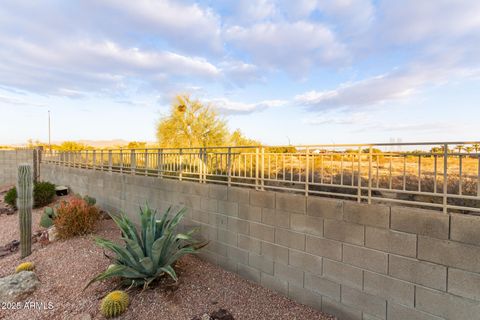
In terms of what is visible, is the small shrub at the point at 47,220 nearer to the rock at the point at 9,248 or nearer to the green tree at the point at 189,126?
the rock at the point at 9,248

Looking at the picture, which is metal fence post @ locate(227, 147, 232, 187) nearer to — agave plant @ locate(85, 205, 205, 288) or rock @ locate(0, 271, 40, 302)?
agave plant @ locate(85, 205, 205, 288)

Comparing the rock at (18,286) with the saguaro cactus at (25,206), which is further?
the saguaro cactus at (25,206)

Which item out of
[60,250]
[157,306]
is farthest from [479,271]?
[60,250]

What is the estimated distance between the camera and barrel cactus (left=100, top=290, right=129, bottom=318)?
3525mm

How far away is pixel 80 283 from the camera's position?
4.50 meters

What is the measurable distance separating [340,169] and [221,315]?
2879 millimetres

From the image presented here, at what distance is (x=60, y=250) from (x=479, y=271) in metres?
7.20

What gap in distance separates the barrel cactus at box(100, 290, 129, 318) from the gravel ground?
0.35 feet

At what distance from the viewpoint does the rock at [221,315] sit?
3.43m

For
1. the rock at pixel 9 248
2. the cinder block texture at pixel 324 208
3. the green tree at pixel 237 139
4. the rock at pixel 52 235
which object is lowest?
the rock at pixel 9 248

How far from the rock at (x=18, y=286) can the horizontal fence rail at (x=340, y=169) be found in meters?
3.15

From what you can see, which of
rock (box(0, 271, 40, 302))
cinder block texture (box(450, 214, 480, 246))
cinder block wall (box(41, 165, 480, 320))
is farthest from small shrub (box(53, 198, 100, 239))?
cinder block texture (box(450, 214, 480, 246))

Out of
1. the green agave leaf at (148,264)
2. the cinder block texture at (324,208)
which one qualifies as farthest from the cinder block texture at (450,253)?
the green agave leaf at (148,264)

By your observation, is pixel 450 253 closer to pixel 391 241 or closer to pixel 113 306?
pixel 391 241
